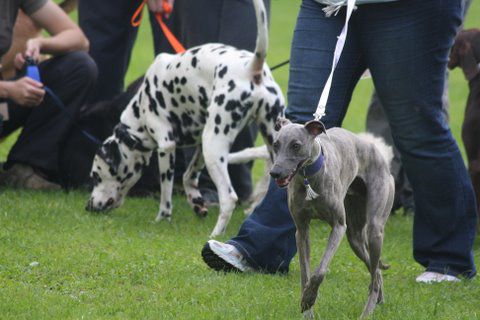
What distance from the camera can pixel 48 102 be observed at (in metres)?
7.68

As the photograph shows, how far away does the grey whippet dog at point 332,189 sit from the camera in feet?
11.8

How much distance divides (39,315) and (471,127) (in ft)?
11.3

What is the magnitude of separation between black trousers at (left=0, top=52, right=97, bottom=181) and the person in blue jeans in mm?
3095

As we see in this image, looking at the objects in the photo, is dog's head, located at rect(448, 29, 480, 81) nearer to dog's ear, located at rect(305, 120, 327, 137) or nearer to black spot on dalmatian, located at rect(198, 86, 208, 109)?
black spot on dalmatian, located at rect(198, 86, 208, 109)

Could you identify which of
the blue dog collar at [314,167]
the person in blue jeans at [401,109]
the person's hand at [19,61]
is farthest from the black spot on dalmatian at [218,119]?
the blue dog collar at [314,167]

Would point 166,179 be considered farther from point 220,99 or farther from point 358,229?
point 358,229

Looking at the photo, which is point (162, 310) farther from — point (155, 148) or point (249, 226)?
point (155, 148)

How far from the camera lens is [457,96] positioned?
1478cm

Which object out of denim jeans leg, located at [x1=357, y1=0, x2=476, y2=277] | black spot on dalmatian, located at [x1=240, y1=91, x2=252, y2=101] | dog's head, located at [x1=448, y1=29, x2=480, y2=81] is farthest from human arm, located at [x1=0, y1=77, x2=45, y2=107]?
denim jeans leg, located at [x1=357, y1=0, x2=476, y2=277]

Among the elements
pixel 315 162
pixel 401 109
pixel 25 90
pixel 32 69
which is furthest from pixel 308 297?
pixel 32 69

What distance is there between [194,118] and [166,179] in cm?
50

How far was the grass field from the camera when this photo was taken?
13.8 ft

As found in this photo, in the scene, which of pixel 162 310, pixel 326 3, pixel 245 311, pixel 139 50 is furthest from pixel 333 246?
pixel 139 50

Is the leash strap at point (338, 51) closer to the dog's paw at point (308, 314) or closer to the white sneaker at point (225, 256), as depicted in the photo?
the dog's paw at point (308, 314)
